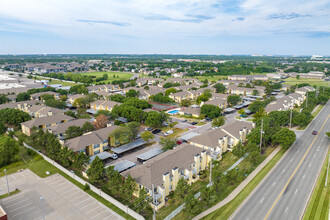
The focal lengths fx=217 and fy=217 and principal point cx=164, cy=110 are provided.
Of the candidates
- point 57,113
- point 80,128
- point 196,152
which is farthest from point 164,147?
point 57,113

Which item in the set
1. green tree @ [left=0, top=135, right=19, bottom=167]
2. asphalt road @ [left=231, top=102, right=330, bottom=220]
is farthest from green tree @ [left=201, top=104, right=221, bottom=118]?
green tree @ [left=0, top=135, right=19, bottom=167]

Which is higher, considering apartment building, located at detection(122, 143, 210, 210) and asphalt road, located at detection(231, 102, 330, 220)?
apartment building, located at detection(122, 143, 210, 210)

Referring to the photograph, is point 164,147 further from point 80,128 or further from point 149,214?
point 80,128

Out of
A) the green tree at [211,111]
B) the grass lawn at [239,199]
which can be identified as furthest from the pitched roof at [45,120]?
the grass lawn at [239,199]

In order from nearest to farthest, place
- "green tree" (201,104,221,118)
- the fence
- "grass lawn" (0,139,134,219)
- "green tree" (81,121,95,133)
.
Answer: the fence
"grass lawn" (0,139,134,219)
"green tree" (81,121,95,133)
"green tree" (201,104,221,118)

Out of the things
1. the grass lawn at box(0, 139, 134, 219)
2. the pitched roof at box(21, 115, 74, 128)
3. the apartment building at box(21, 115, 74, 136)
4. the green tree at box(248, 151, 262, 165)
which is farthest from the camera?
the pitched roof at box(21, 115, 74, 128)

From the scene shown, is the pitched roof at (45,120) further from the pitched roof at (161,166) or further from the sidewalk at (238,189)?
the sidewalk at (238,189)

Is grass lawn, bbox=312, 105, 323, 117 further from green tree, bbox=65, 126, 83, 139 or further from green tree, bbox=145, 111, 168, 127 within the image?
green tree, bbox=65, 126, 83, 139

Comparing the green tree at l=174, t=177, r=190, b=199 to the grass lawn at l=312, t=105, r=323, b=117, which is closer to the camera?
the green tree at l=174, t=177, r=190, b=199
